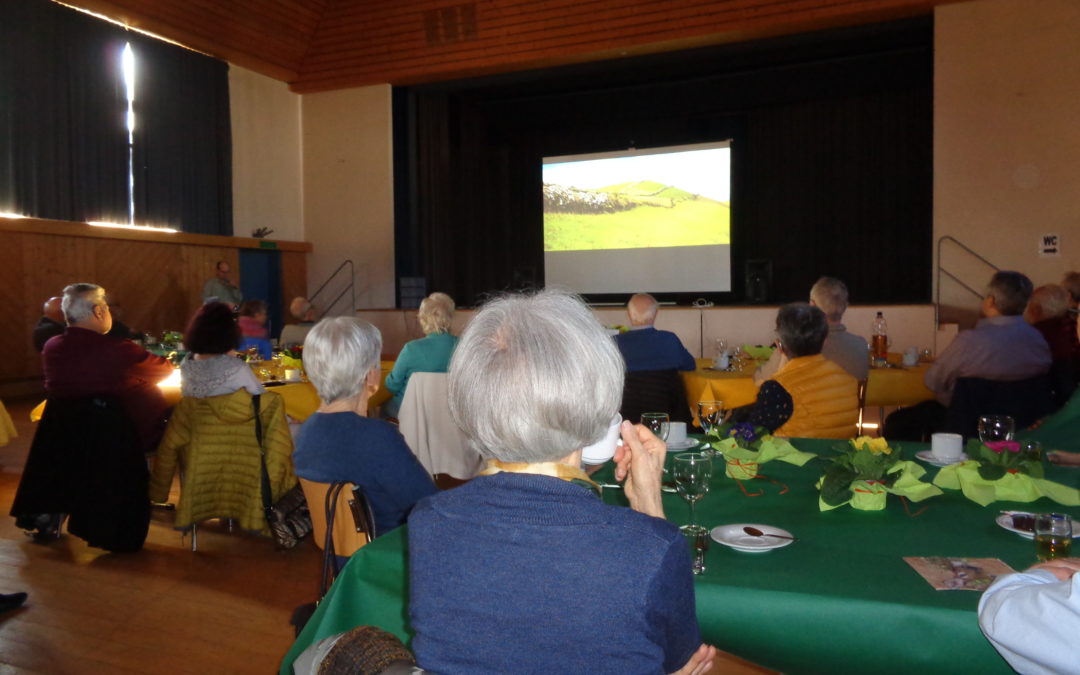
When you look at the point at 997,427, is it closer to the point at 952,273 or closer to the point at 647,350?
the point at 647,350

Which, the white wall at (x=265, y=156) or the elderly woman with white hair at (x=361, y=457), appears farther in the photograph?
the white wall at (x=265, y=156)

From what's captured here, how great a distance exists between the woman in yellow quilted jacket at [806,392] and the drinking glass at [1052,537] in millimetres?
1396

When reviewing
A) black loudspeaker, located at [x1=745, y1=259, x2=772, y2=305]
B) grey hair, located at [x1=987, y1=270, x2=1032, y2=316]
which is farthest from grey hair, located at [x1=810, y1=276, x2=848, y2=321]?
black loudspeaker, located at [x1=745, y1=259, x2=772, y2=305]

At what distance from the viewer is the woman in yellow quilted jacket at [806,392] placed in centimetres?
293

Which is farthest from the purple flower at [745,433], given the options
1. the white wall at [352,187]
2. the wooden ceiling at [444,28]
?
the white wall at [352,187]

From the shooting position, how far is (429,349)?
4633 millimetres

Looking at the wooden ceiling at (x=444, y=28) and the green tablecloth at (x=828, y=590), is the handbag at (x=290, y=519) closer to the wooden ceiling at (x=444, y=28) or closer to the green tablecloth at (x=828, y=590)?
the green tablecloth at (x=828, y=590)

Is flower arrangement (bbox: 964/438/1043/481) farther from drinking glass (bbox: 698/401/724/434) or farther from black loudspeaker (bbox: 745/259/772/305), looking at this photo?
black loudspeaker (bbox: 745/259/772/305)

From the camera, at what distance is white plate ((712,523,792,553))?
1587 millimetres

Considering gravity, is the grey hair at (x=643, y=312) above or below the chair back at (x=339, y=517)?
above

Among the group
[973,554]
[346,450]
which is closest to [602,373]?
[973,554]

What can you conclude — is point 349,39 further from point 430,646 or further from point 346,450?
point 430,646

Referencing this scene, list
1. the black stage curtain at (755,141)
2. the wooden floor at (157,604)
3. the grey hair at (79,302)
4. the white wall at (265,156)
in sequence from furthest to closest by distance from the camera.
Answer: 1. the white wall at (265,156)
2. the black stage curtain at (755,141)
3. the grey hair at (79,302)
4. the wooden floor at (157,604)

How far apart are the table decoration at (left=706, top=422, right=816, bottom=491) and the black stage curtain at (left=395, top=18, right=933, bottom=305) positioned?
9366 millimetres
